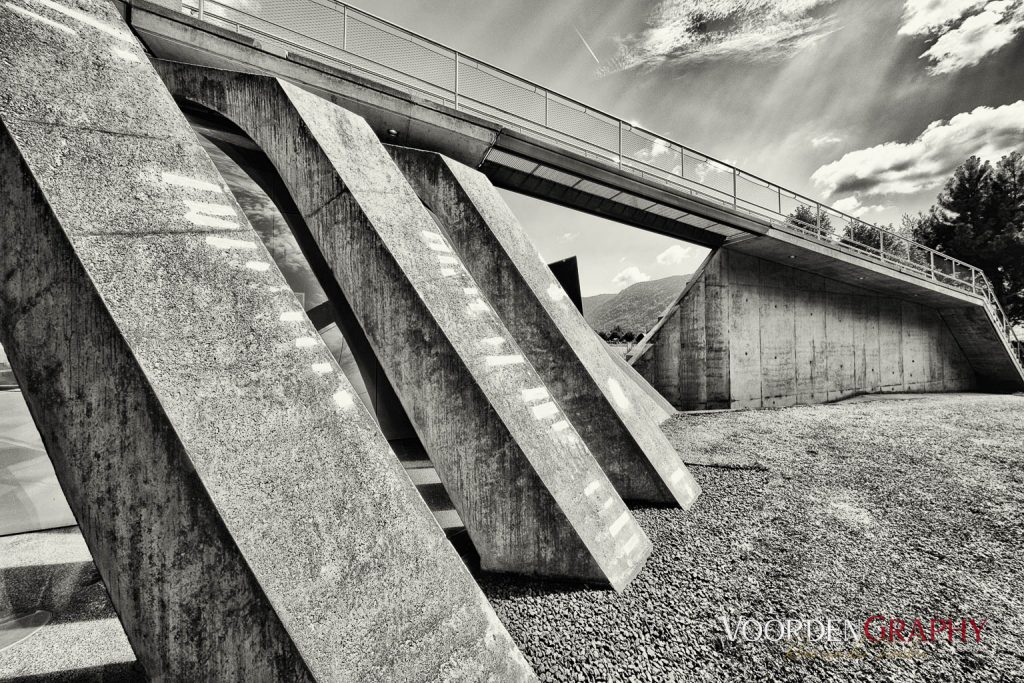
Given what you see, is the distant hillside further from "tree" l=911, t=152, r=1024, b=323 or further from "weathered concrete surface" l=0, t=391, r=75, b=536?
"weathered concrete surface" l=0, t=391, r=75, b=536

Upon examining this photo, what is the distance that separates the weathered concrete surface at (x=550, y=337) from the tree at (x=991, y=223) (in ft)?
119

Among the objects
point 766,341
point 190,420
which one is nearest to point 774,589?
point 190,420

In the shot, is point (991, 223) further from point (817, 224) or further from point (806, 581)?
point (806, 581)

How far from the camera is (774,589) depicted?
3.46 metres

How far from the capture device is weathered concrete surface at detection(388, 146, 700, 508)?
17.7ft

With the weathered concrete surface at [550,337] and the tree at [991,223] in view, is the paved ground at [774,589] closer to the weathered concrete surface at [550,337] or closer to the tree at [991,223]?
the weathered concrete surface at [550,337]

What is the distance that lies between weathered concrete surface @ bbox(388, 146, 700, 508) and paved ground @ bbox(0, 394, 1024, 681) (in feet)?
1.96

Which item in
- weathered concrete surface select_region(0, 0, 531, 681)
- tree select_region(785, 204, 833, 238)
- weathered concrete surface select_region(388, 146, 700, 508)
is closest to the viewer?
weathered concrete surface select_region(0, 0, 531, 681)

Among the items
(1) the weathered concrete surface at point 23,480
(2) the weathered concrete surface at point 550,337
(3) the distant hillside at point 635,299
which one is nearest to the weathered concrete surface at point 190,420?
(2) the weathered concrete surface at point 550,337

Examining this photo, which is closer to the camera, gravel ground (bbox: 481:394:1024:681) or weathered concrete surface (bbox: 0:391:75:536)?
gravel ground (bbox: 481:394:1024:681)

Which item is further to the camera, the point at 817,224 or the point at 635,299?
the point at 635,299

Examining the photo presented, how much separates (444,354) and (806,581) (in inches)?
151

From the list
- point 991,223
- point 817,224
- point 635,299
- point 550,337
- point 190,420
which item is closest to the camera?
point 190,420

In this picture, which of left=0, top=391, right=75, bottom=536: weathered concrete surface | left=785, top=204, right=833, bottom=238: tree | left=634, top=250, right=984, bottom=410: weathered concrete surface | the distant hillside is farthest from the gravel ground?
the distant hillside
